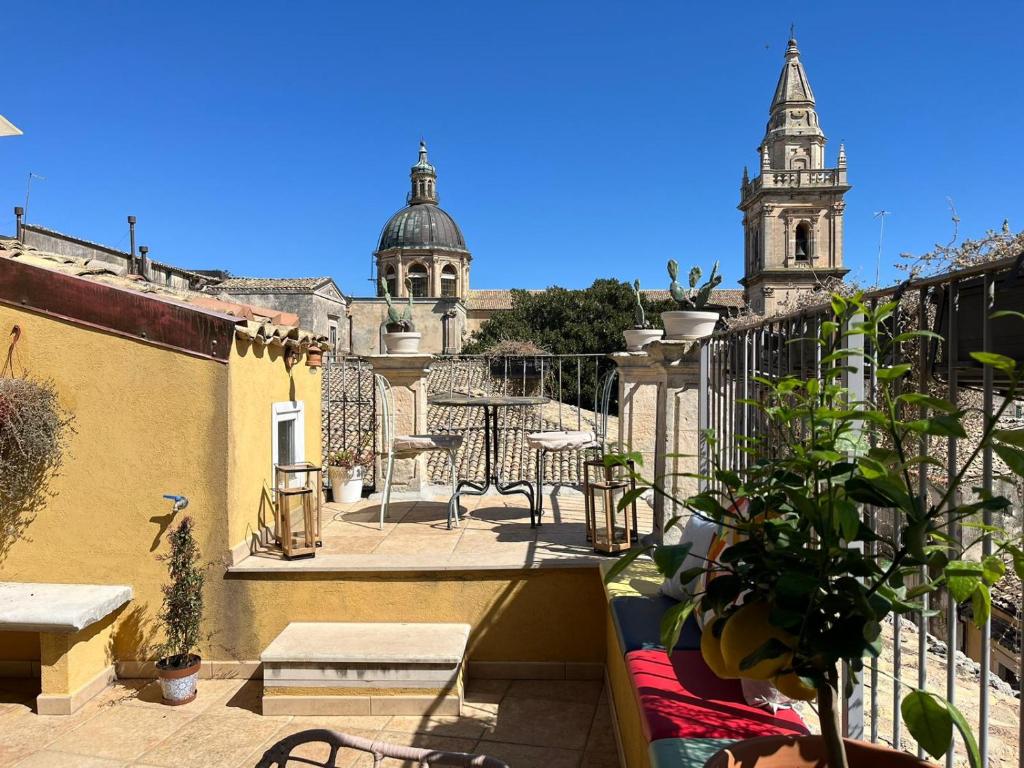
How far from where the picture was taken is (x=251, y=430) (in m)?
4.46

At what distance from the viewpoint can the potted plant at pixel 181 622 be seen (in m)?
3.78

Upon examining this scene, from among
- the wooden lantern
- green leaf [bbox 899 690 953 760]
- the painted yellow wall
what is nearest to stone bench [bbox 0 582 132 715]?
the painted yellow wall

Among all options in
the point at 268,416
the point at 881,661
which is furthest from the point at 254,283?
the point at 881,661

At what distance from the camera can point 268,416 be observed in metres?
4.81

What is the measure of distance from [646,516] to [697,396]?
5.16 feet

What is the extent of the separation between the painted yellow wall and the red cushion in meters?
2.68

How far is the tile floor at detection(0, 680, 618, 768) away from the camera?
325cm

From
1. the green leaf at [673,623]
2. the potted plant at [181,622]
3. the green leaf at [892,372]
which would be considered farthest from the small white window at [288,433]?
the green leaf at [892,372]

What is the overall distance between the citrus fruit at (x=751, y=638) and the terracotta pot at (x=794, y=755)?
31cm

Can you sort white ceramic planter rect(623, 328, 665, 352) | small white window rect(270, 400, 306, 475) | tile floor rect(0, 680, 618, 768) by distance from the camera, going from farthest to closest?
white ceramic planter rect(623, 328, 665, 352) → small white window rect(270, 400, 306, 475) → tile floor rect(0, 680, 618, 768)

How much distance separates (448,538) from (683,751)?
10.0 feet

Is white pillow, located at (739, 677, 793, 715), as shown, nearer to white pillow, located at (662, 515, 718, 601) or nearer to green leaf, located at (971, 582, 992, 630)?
white pillow, located at (662, 515, 718, 601)

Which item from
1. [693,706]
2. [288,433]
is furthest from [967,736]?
[288,433]

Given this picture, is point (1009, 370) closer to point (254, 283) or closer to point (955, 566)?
point (955, 566)
